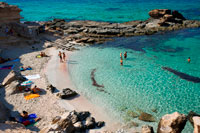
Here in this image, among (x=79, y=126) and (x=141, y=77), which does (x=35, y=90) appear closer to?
(x=79, y=126)

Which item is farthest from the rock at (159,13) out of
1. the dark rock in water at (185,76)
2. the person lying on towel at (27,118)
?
the person lying on towel at (27,118)

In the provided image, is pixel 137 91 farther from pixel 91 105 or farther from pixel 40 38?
pixel 40 38

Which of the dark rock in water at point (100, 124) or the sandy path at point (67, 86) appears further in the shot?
the sandy path at point (67, 86)

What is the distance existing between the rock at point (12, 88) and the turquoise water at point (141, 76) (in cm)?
635

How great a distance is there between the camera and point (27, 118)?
1377cm

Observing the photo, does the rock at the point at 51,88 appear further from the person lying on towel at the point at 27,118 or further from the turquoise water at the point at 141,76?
the person lying on towel at the point at 27,118

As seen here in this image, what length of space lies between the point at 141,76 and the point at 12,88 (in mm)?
14838

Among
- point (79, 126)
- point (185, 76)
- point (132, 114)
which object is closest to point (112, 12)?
point (185, 76)

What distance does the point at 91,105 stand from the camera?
54.2 ft

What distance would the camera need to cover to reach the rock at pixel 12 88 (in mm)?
17325

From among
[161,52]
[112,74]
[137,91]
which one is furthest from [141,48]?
[137,91]

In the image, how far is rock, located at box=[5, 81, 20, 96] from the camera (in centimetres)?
1733

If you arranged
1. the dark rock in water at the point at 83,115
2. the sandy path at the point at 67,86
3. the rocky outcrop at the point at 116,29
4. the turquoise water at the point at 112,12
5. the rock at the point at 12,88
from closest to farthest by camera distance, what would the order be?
the dark rock in water at the point at 83,115
the sandy path at the point at 67,86
the rock at the point at 12,88
the rocky outcrop at the point at 116,29
the turquoise water at the point at 112,12

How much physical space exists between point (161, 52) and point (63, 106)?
68.0 ft
